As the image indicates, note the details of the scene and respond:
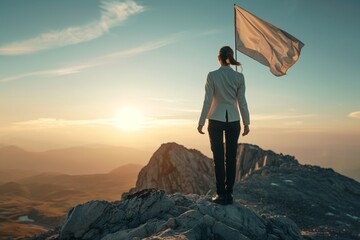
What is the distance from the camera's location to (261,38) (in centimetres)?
1376

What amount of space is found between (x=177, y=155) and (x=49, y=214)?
566 feet

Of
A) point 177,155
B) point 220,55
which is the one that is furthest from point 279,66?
point 177,155

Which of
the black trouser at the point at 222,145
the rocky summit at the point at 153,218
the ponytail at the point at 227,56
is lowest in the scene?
the rocky summit at the point at 153,218

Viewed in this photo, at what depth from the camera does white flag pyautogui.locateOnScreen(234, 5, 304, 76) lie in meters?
13.6

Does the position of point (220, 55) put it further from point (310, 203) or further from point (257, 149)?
point (257, 149)

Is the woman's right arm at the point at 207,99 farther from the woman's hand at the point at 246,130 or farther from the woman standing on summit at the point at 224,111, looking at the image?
the woman's hand at the point at 246,130

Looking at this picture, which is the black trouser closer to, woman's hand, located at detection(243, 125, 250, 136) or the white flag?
woman's hand, located at detection(243, 125, 250, 136)

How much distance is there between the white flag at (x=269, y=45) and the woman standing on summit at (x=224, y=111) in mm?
2346

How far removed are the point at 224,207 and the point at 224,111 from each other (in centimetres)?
346

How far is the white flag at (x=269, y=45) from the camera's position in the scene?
1362cm

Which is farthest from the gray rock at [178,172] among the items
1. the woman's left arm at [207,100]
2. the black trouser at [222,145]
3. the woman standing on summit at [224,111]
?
the woman's left arm at [207,100]

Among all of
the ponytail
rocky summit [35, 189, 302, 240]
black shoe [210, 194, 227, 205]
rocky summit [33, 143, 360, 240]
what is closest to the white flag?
the ponytail

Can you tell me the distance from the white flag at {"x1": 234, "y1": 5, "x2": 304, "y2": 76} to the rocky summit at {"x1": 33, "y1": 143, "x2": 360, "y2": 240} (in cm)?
590

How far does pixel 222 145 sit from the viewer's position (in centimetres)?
1150
